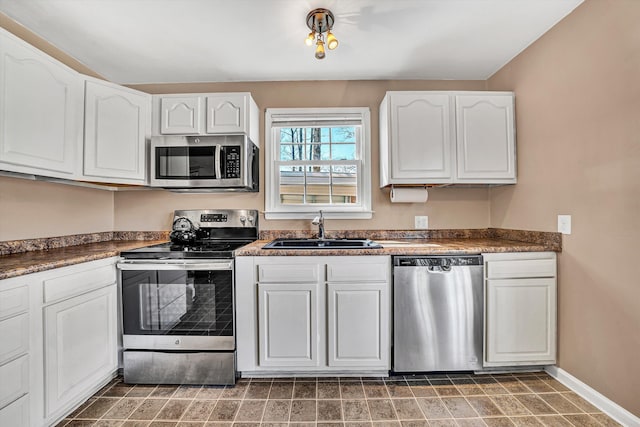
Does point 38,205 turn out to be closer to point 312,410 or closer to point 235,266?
point 235,266

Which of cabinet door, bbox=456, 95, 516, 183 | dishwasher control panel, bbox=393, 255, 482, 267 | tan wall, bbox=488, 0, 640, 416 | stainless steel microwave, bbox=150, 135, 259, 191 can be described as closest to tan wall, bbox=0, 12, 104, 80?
Answer: stainless steel microwave, bbox=150, 135, 259, 191

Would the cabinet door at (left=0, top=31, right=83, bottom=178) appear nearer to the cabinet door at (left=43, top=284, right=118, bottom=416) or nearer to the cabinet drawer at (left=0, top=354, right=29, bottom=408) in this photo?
the cabinet door at (left=43, top=284, right=118, bottom=416)

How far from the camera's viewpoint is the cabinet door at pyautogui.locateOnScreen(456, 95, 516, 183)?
91.2 inches

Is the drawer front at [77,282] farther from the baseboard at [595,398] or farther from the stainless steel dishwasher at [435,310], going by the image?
the baseboard at [595,398]

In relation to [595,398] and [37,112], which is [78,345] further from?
[595,398]

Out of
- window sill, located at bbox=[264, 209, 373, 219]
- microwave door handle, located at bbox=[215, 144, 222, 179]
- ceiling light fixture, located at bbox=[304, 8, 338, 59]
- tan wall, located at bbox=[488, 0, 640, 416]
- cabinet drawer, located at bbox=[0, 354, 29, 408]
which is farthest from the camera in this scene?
window sill, located at bbox=[264, 209, 373, 219]

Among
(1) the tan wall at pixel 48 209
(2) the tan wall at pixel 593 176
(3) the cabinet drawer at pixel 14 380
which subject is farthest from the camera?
(1) the tan wall at pixel 48 209

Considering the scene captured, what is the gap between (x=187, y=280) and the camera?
Result: 6.37 ft

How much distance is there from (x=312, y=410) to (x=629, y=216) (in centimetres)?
203

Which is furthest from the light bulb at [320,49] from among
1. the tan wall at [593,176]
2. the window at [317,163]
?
the tan wall at [593,176]

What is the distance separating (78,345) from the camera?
1.68m

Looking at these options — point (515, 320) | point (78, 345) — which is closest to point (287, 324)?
point (78, 345)

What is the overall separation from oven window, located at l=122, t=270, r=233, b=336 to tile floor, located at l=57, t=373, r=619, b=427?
39 centimetres

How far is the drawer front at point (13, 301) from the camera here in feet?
4.27
